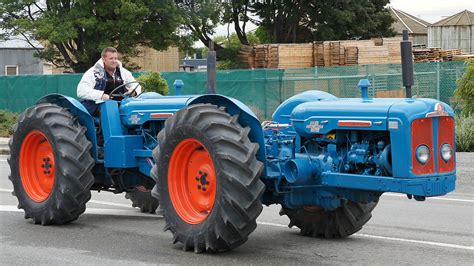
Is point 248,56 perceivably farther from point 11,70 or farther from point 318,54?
point 11,70

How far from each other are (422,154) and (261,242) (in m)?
2.10

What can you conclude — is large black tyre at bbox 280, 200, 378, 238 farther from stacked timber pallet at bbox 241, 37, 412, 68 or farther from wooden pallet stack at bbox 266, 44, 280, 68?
wooden pallet stack at bbox 266, 44, 280, 68

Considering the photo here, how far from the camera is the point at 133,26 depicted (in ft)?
129

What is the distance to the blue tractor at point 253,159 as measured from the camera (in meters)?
7.82

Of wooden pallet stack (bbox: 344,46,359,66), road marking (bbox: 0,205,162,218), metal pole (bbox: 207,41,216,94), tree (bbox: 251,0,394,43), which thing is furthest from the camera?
tree (bbox: 251,0,394,43)

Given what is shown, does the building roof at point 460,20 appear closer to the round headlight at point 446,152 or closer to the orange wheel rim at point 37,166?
the orange wheel rim at point 37,166

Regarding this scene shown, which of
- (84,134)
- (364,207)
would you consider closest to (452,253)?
(364,207)

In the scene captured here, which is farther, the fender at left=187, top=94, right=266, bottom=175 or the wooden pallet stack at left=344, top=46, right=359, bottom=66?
the wooden pallet stack at left=344, top=46, right=359, bottom=66

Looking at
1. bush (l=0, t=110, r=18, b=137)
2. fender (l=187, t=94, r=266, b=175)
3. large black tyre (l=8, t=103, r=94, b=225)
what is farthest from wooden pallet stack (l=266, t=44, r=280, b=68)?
fender (l=187, t=94, r=266, b=175)

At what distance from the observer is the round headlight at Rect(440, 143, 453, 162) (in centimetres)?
793

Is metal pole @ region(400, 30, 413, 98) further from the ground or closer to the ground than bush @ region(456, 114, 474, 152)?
further from the ground

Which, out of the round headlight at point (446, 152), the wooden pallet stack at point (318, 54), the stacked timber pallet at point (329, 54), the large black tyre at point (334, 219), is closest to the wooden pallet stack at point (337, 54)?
the stacked timber pallet at point (329, 54)

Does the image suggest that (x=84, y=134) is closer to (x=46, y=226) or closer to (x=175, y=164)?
(x=46, y=226)

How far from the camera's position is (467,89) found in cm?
1995
